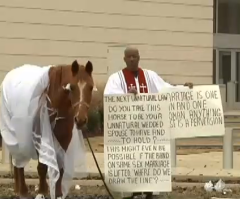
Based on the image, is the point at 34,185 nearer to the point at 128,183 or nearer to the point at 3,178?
the point at 3,178

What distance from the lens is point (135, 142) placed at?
31.7ft

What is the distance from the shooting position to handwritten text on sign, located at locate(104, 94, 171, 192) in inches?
378

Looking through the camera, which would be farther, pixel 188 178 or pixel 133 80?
pixel 188 178

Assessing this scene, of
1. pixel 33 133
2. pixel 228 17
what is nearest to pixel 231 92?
pixel 228 17

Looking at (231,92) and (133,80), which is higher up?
(231,92)

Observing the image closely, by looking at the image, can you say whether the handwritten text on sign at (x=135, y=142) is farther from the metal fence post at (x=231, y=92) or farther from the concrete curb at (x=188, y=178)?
the metal fence post at (x=231, y=92)

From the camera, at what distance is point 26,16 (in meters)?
27.5

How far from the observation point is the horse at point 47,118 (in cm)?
894

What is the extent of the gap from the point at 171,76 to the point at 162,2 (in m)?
3.06

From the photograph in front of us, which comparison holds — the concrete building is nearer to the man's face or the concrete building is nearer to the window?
the window

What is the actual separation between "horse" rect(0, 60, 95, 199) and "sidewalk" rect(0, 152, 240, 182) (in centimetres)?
73

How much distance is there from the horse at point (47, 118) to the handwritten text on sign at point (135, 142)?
54 centimetres

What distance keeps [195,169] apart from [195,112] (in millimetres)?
4090

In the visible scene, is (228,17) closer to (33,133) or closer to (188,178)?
(188,178)
